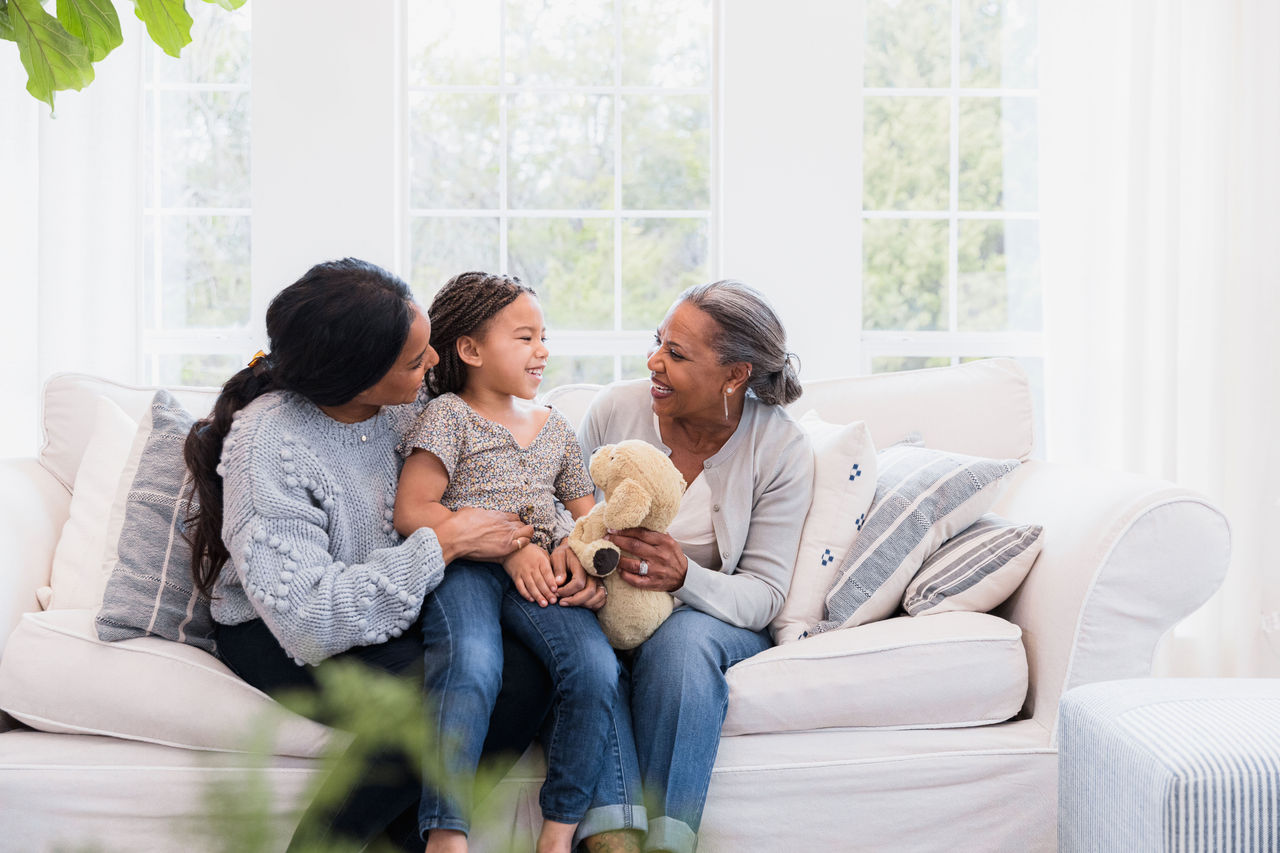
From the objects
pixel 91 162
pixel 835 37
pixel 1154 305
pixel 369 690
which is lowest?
pixel 369 690

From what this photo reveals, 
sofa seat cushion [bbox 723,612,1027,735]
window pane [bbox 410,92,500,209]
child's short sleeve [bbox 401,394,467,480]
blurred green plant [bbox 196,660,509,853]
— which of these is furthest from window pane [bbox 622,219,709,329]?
blurred green plant [bbox 196,660,509,853]

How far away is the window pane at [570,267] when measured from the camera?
312 cm

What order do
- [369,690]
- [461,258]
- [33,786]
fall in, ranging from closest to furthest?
[369,690], [33,786], [461,258]

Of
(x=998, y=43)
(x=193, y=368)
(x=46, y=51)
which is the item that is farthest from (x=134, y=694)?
(x=998, y=43)

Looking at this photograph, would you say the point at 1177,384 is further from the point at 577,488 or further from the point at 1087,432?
the point at 577,488

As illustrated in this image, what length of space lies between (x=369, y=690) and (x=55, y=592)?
1.69 m

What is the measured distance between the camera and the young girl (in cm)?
145

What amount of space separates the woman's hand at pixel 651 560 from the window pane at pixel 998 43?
6.96 feet

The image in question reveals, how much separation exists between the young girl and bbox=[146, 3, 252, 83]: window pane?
1.72m

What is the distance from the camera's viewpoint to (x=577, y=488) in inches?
72.8

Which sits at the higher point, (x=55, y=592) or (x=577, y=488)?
(x=577, y=488)

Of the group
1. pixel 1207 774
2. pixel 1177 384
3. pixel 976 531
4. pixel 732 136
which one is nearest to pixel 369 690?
pixel 1207 774

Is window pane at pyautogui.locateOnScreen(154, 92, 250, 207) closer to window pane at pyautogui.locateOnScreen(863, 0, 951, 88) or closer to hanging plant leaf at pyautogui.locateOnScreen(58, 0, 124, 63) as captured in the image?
window pane at pyautogui.locateOnScreen(863, 0, 951, 88)

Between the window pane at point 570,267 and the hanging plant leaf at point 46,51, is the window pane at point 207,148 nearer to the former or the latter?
the window pane at point 570,267
